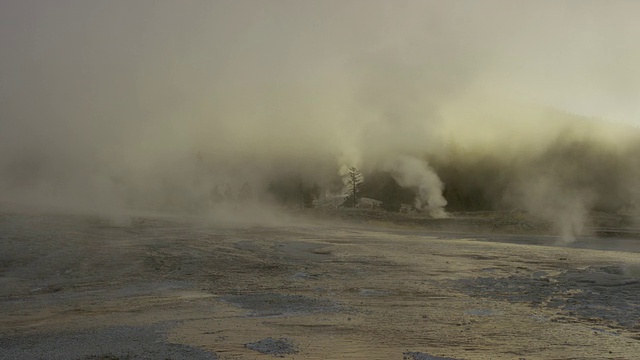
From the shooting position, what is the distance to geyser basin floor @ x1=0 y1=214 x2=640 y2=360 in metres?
9.02

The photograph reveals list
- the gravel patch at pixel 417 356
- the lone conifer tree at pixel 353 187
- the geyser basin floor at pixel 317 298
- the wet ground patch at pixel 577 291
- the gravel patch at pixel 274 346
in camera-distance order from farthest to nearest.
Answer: the lone conifer tree at pixel 353 187
the wet ground patch at pixel 577 291
the geyser basin floor at pixel 317 298
the gravel patch at pixel 274 346
the gravel patch at pixel 417 356

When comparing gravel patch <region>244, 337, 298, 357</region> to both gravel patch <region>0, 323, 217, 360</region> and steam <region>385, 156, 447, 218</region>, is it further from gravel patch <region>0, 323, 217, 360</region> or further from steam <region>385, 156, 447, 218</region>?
steam <region>385, 156, 447, 218</region>

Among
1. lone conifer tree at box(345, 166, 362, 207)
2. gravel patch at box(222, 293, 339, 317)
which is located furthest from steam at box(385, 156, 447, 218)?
gravel patch at box(222, 293, 339, 317)

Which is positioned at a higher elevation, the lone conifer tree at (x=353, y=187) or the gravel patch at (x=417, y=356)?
the lone conifer tree at (x=353, y=187)

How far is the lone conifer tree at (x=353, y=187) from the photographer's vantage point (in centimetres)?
6044

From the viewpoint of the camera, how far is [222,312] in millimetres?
11609

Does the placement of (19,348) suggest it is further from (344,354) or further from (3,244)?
(3,244)

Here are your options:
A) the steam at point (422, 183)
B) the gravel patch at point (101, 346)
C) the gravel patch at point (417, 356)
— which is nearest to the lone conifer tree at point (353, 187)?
the steam at point (422, 183)

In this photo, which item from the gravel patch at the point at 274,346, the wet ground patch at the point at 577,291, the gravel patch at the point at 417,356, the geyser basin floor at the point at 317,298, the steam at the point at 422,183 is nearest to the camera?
the gravel patch at the point at 417,356

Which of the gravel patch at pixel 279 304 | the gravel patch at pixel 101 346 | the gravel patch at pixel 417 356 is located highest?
the gravel patch at pixel 417 356

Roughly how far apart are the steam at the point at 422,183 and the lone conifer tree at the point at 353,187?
494 centimetres

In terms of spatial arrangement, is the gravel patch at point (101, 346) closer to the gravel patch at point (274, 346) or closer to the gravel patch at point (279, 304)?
the gravel patch at point (274, 346)

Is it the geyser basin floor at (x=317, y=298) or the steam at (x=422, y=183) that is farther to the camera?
the steam at (x=422, y=183)

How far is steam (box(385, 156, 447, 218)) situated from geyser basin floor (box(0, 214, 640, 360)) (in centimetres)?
2706
